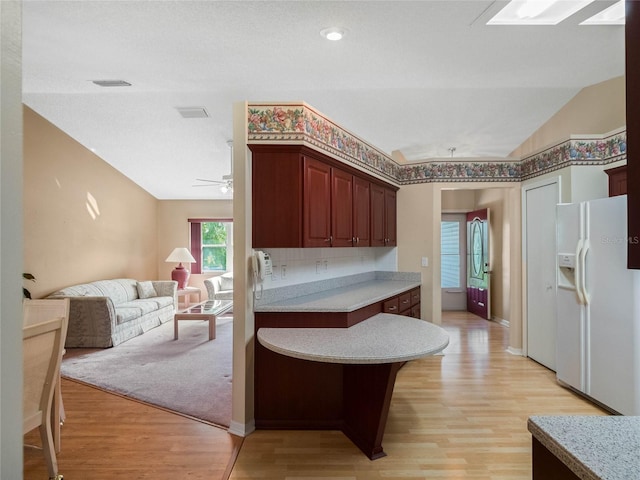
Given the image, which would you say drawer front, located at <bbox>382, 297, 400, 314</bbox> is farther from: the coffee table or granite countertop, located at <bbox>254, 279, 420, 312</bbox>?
the coffee table

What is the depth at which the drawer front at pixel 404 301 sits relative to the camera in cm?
407

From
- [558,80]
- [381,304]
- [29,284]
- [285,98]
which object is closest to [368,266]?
[381,304]

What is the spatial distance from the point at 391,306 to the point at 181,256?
566 centimetres

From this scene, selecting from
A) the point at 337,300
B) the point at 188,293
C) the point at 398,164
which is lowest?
the point at 188,293

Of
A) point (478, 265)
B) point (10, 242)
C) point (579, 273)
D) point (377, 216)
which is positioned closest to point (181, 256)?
point (377, 216)

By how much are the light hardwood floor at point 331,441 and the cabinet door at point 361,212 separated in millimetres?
1513

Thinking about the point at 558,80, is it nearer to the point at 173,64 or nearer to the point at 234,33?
the point at 234,33

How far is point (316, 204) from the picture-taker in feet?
9.93

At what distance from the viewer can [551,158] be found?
4.11 meters

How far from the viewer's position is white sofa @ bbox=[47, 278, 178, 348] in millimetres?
5000

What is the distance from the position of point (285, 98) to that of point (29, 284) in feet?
13.9

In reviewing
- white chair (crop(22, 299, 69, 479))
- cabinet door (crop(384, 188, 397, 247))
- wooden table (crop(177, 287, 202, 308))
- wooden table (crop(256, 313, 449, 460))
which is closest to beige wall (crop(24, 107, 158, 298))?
wooden table (crop(177, 287, 202, 308))

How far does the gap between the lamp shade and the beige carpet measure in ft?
8.00

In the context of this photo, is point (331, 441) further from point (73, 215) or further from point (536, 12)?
point (73, 215)
